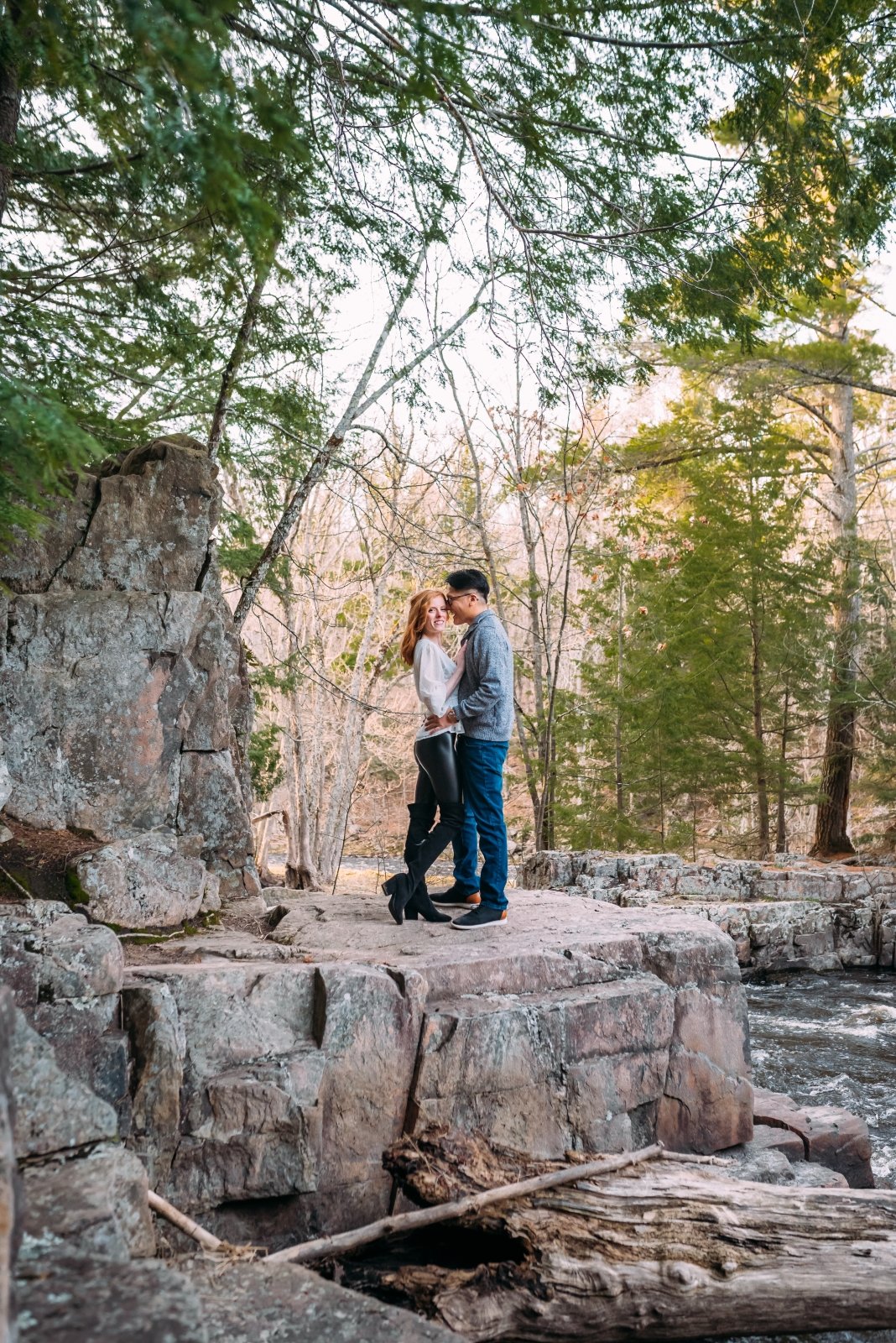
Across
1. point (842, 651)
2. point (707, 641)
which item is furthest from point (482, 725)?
point (842, 651)

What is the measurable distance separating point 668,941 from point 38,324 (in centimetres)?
497

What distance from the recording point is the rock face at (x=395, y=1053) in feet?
12.0

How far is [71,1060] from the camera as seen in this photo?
3.42 meters

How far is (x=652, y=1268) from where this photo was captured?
333 cm

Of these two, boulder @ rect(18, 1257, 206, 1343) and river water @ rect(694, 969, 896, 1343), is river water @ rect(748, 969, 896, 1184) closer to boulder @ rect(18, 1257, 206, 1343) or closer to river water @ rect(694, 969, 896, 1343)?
river water @ rect(694, 969, 896, 1343)

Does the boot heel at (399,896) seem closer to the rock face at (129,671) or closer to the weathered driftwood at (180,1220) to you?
the rock face at (129,671)

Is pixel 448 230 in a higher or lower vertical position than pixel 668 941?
higher

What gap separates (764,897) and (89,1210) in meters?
11.3

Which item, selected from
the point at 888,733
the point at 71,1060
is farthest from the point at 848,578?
the point at 71,1060

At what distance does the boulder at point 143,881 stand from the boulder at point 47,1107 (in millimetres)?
1883

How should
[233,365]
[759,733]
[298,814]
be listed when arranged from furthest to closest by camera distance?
[759,733]
[298,814]
[233,365]

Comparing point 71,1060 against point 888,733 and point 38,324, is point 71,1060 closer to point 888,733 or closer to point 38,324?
point 38,324

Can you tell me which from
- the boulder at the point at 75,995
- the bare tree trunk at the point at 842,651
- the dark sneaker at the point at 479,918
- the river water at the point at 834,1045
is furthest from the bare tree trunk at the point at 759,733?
the boulder at the point at 75,995

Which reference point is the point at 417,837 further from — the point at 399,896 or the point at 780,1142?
the point at 780,1142
